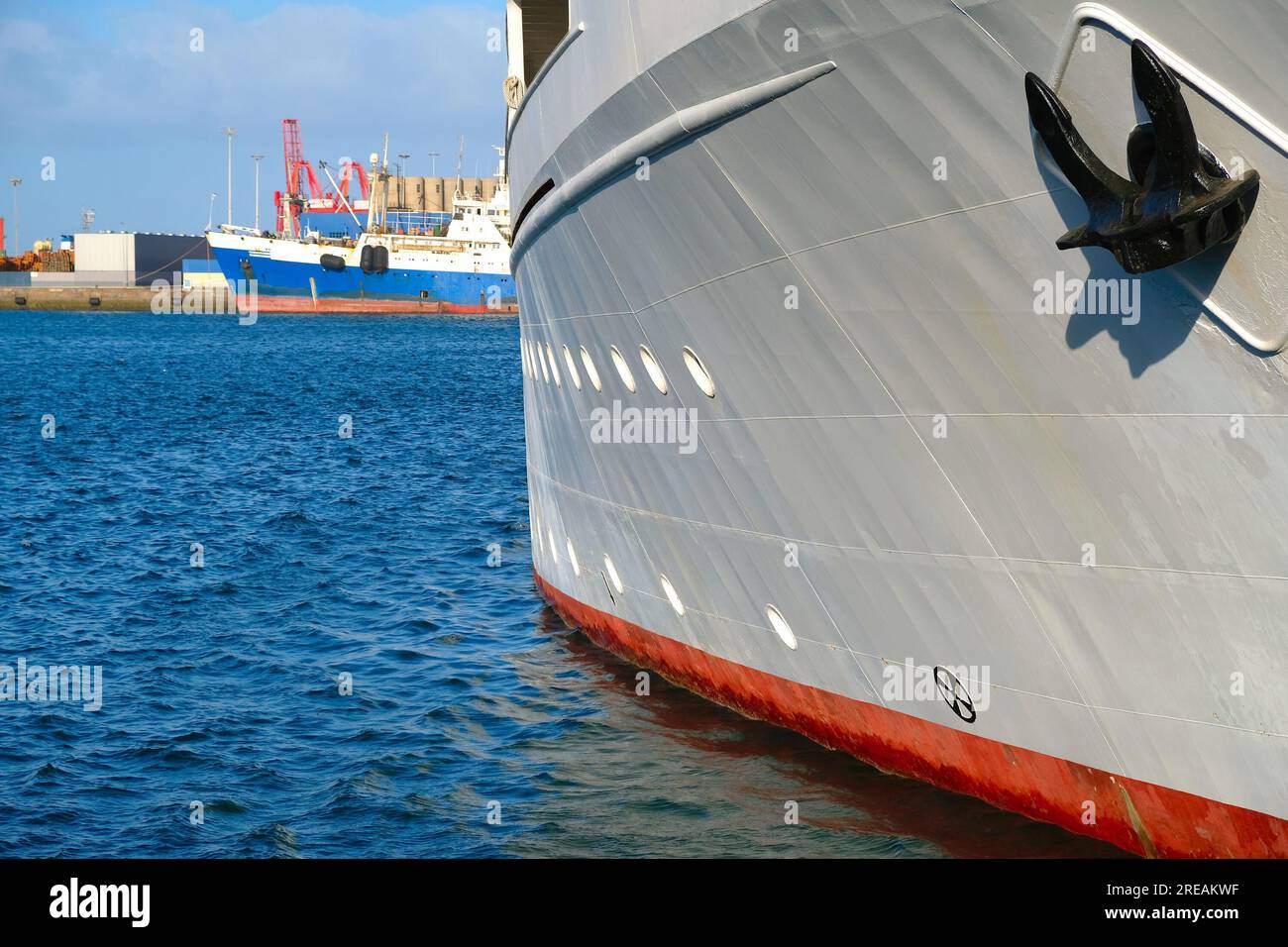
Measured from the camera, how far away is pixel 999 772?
7008 mm

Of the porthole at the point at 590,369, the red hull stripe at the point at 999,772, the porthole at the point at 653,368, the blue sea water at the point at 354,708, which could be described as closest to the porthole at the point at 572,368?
the porthole at the point at 590,369

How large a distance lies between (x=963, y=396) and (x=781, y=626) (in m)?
2.65

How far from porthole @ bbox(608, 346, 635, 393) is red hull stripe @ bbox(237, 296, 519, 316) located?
8717 cm

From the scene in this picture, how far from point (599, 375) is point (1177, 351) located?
230 inches

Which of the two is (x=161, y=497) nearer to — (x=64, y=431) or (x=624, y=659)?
(x=64, y=431)

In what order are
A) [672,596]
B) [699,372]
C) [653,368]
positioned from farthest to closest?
[672,596], [653,368], [699,372]

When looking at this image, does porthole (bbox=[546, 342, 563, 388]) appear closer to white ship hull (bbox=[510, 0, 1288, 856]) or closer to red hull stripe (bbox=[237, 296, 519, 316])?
white ship hull (bbox=[510, 0, 1288, 856])

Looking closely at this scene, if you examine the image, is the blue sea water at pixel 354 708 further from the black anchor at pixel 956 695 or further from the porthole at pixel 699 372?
the porthole at pixel 699 372

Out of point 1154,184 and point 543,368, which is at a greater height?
point 1154,184

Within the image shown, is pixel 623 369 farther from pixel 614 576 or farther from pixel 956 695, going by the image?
pixel 956 695

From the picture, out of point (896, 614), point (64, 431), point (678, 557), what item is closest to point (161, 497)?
point (64, 431)

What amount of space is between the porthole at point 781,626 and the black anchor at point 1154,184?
3805mm

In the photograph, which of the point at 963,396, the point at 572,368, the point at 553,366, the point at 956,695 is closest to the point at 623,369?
the point at 572,368

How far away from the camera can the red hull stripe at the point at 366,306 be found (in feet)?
314
